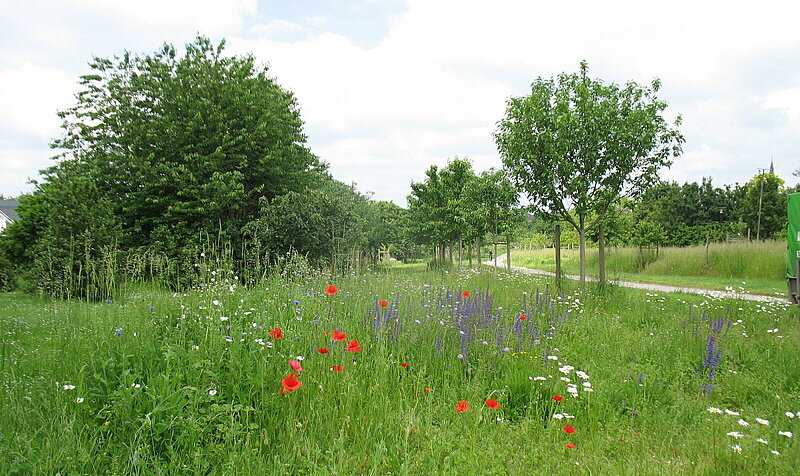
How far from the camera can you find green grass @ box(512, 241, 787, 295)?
13.7 m

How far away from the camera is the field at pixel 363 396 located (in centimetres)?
241

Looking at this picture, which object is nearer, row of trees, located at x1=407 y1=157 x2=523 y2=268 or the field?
the field

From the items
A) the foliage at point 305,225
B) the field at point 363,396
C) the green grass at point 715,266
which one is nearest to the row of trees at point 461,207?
the green grass at point 715,266

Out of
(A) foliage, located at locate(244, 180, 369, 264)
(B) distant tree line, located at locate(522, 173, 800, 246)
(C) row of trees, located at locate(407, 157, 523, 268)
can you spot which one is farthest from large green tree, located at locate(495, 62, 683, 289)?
(B) distant tree line, located at locate(522, 173, 800, 246)

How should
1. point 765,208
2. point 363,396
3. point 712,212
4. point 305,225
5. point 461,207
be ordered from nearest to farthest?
point 363,396 → point 305,225 → point 461,207 → point 765,208 → point 712,212

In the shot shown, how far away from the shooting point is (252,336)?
3.46 m

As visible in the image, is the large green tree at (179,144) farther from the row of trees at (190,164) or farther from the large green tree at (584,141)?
the large green tree at (584,141)

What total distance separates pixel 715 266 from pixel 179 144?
21.7 metres

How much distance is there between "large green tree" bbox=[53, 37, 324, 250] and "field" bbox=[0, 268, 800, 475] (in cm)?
1284

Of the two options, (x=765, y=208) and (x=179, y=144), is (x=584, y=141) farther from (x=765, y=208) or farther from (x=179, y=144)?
(x=765, y=208)

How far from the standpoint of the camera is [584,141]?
359 inches

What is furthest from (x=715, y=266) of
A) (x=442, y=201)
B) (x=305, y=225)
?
(x=305, y=225)

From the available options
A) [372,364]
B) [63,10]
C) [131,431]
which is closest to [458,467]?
[372,364]

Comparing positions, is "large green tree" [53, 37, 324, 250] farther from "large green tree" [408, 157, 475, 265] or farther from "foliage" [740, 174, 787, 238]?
"foliage" [740, 174, 787, 238]
